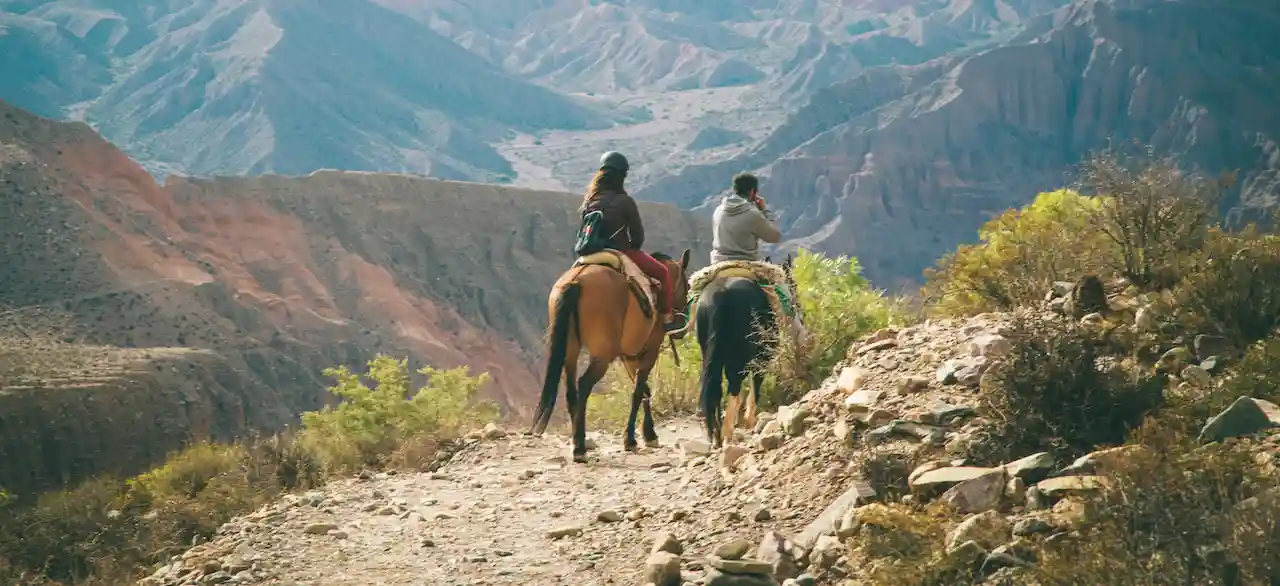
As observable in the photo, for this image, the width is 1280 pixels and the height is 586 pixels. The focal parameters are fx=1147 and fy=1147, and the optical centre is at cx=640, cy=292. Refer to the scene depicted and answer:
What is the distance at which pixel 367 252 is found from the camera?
63750mm

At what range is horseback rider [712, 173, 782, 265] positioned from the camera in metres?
10.3

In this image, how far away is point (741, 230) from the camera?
409 inches

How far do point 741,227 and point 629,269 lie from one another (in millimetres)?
1096

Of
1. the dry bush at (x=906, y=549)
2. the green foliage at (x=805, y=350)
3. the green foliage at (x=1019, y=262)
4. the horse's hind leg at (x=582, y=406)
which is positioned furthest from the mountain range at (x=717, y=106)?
the dry bush at (x=906, y=549)

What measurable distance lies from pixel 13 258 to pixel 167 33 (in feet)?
488

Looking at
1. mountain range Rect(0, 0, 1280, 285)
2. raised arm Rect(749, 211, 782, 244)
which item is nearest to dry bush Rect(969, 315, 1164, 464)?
raised arm Rect(749, 211, 782, 244)

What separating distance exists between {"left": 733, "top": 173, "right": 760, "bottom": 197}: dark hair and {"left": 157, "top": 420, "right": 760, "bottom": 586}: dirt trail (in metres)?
2.47

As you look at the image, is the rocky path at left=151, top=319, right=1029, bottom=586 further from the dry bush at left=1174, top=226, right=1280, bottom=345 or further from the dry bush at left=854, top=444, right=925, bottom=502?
the dry bush at left=1174, top=226, right=1280, bottom=345

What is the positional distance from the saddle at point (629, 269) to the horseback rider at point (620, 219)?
0.52 feet

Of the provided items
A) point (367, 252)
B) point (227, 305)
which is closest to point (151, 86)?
point (367, 252)

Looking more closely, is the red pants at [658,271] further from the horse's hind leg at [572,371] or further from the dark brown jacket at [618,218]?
the horse's hind leg at [572,371]

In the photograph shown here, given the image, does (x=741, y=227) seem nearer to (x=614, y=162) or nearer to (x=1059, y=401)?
(x=614, y=162)

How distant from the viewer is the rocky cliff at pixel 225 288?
36438mm

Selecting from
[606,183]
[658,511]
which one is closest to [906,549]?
[658,511]
